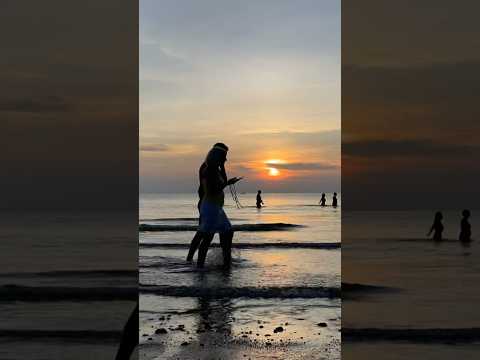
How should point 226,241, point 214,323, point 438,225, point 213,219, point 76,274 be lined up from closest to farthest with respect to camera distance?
point 214,323 → point 213,219 → point 226,241 → point 76,274 → point 438,225

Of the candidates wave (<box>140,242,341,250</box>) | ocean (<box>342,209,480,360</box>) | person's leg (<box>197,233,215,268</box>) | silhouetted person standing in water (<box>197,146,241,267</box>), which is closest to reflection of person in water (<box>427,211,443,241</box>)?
ocean (<box>342,209,480,360</box>)

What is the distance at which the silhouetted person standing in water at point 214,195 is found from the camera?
773cm

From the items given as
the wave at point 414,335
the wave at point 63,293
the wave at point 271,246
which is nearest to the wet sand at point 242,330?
the wave at point 414,335

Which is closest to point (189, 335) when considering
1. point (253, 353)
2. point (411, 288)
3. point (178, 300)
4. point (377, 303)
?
point (253, 353)

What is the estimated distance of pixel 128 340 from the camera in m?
3.19

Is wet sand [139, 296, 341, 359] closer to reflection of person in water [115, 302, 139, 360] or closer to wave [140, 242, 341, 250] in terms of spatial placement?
reflection of person in water [115, 302, 139, 360]

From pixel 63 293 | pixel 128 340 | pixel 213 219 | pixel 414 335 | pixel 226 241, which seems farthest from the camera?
pixel 63 293

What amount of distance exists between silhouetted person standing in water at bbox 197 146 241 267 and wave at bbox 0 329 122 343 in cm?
203

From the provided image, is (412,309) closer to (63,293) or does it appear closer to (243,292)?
(243,292)

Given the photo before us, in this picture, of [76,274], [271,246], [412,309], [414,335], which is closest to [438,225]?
[271,246]

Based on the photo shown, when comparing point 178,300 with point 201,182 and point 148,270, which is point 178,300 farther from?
point 148,270

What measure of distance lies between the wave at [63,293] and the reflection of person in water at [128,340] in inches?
277

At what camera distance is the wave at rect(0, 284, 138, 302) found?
10.7m

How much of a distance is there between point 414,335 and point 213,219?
2983 millimetres
